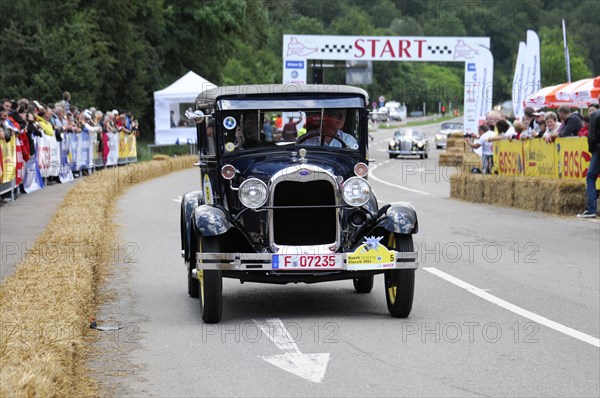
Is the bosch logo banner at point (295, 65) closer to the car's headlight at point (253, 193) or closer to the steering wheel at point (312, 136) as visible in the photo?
the steering wheel at point (312, 136)

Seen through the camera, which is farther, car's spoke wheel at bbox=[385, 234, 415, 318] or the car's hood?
the car's hood

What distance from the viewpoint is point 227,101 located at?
32.5ft

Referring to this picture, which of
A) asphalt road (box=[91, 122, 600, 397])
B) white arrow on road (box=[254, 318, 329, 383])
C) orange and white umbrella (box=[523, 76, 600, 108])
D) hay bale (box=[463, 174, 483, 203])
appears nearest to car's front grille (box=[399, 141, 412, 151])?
orange and white umbrella (box=[523, 76, 600, 108])

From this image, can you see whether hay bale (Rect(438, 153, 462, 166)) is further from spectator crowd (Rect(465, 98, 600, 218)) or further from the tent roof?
spectator crowd (Rect(465, 98, 600, 218))

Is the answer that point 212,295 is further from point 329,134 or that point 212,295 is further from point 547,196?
point 547,196

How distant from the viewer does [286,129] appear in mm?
9930

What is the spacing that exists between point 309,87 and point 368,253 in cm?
186

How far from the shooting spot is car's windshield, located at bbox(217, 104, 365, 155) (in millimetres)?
9828

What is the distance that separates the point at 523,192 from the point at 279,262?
13.4m

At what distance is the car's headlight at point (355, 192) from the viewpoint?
9.17 m

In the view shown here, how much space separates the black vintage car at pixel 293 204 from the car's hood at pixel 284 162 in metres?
0.01

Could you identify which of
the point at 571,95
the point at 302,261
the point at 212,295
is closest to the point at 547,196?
the point at 571,95

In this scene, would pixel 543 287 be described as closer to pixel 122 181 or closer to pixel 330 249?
pixel 330 249

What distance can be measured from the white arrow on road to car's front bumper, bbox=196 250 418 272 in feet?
2.20
